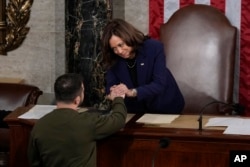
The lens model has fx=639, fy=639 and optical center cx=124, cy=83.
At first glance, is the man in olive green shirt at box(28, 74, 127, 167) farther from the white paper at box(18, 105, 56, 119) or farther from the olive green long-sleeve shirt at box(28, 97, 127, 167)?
the white paper at box(18, 105, 56, 119)

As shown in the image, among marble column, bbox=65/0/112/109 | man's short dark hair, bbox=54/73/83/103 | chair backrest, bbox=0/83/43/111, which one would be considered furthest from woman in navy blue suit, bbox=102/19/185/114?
chair backrest, bbox=0/83/43/111

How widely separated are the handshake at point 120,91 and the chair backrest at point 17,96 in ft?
5.62

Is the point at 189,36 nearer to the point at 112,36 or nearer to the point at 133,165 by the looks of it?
the point at 112,36

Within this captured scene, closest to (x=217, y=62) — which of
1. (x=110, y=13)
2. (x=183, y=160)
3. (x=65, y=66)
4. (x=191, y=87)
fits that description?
(x=191, y=87)

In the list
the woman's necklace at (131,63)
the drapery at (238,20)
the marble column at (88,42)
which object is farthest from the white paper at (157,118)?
the drapery at (238,20)

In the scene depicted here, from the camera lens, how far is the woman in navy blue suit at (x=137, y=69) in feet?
14.2

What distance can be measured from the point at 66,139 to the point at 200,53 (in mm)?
2528

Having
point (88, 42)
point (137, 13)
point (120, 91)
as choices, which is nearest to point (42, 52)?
point (88, 42)

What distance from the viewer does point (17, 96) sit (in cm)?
585

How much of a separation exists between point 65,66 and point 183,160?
2576 mm

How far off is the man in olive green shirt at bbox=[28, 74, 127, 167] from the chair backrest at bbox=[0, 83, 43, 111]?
224 cm

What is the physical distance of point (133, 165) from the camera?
391 cm

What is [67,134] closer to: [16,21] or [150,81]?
[150,81]

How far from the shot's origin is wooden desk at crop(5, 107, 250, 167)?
3.75 metres
